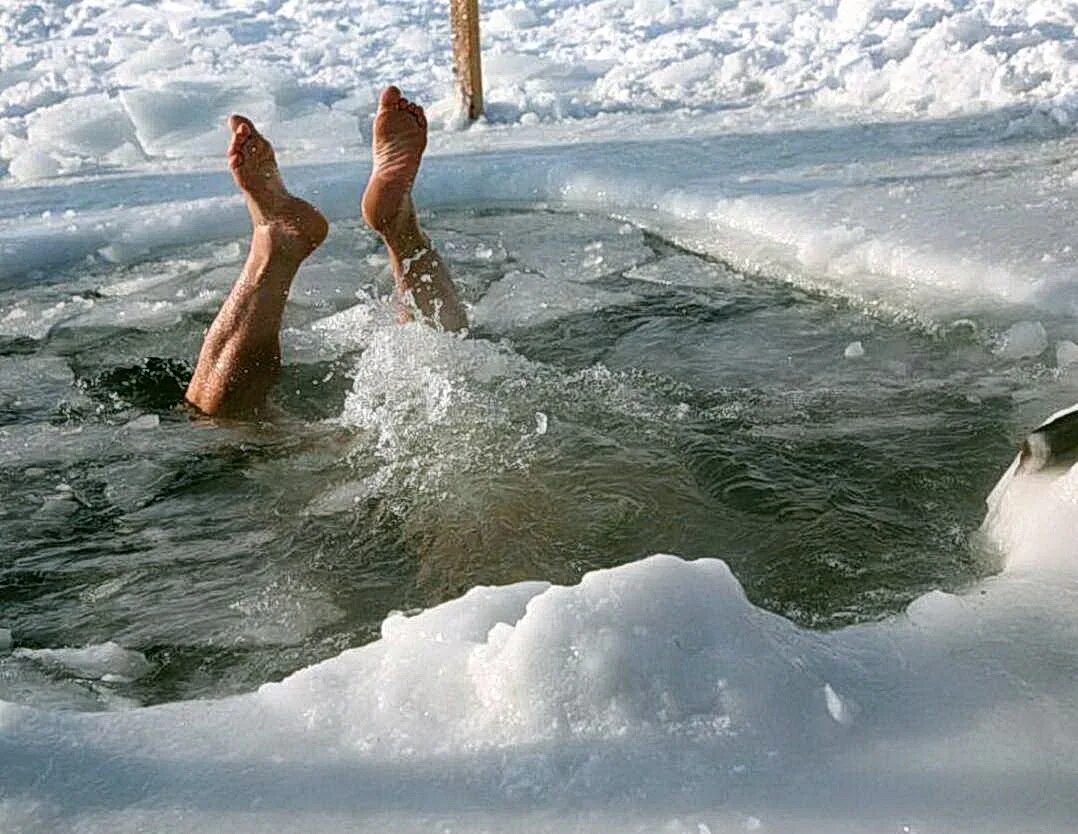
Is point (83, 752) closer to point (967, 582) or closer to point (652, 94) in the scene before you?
point (967, 582)

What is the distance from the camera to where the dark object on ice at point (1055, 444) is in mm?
2184

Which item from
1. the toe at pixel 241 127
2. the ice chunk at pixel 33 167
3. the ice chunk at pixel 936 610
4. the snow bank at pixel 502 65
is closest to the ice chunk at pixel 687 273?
the toe at pixel 241 127

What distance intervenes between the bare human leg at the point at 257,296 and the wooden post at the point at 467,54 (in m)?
3.47

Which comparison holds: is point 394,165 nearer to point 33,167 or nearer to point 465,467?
point 465,467

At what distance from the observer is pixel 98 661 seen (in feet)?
7.06

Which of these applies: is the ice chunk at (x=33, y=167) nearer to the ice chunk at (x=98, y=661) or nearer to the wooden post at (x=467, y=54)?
the wooden post at (x=467, y=54)

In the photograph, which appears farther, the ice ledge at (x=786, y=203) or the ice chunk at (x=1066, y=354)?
the ice ledge at (x=786, y=203)

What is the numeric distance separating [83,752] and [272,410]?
1.76 metres

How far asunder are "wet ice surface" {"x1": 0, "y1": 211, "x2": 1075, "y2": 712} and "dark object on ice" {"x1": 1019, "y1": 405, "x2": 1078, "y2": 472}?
212 mm

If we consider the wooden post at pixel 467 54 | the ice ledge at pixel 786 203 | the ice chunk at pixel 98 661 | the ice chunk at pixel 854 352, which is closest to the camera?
the ice chunk at pixel 98 661

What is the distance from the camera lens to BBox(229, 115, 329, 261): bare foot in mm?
3162

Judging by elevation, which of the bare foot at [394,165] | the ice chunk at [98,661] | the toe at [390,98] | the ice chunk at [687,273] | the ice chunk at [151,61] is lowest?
the ice chunk at [687,273]

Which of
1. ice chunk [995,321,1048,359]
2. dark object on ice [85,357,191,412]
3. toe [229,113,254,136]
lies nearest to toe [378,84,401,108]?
toe [229,113,254,136]

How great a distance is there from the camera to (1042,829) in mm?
1381
